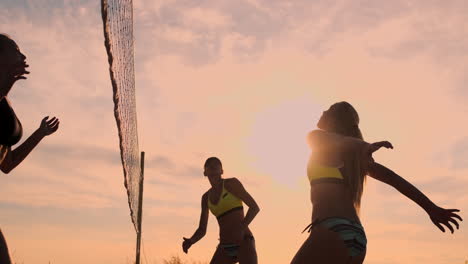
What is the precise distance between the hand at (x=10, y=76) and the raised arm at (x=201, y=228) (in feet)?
15.0

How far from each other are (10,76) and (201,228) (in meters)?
4.86

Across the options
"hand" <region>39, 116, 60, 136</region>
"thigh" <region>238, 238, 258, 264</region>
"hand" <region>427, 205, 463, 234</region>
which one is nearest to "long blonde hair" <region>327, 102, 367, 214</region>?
"hand" <region>427, 205, 463, 234</region>

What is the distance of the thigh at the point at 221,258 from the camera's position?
783 centimetres

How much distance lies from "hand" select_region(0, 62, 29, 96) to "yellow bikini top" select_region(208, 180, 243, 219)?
435cm

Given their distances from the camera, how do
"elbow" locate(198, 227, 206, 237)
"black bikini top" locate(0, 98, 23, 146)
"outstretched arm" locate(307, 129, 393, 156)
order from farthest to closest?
"elbow" locate(198, 227, 206, 237), "black bikini top" locate(0, 98, 23, 146), "outstretched arm" locate(307, 129, 393, 156)

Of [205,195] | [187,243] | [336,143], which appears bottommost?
[336,143]

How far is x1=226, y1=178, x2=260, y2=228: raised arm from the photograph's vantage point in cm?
777

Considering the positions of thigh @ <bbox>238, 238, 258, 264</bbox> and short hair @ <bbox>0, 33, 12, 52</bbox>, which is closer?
short hair @ <bbox>0, 33, 12, 52</bbox>

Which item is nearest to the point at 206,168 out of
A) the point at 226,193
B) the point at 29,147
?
the point at 226,193

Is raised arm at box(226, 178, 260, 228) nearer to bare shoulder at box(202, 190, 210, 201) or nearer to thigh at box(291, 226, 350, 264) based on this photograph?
bare shoulder at box(202, 190, 210, 201)

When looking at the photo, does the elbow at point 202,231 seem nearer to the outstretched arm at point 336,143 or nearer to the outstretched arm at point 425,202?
the outstretched arm at point 336,143

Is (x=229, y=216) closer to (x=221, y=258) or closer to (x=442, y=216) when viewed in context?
(x=221, y=258)

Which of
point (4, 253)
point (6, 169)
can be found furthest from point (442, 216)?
point (6, 169)

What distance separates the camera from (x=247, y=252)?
7.77m
